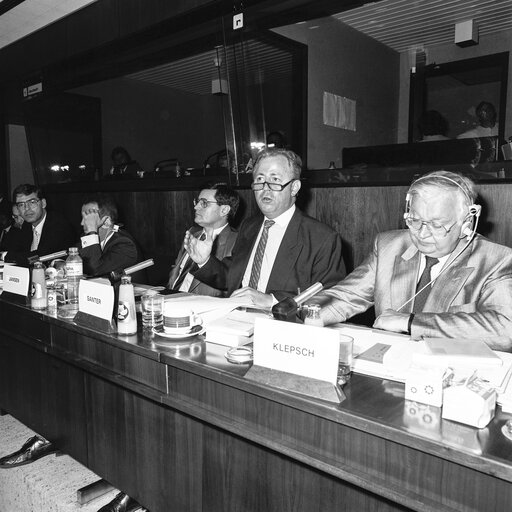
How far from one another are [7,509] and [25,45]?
4.03 m

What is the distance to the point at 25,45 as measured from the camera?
4.43 m

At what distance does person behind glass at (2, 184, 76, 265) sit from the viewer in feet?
12.4

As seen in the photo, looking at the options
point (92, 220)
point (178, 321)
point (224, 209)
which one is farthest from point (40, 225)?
point (178, 321)

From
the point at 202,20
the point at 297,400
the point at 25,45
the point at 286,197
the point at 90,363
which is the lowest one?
the point at 90,363

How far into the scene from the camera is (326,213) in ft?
8.72

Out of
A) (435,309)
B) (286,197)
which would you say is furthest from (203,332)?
(286,197)

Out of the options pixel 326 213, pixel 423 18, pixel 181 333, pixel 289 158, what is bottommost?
pixel 181 333

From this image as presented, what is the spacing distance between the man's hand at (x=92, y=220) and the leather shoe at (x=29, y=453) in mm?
1569

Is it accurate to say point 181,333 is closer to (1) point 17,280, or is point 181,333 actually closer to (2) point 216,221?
(1) point 17,280

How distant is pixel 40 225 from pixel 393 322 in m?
3.30

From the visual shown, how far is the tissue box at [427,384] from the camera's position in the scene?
961 mm

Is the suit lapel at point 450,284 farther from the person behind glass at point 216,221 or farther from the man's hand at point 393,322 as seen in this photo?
the person behind glass at point 216,221

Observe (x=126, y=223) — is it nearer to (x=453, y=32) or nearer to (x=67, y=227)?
(x=67, y=227)

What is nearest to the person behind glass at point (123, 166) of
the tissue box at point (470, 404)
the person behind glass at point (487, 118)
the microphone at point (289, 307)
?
the microphone at point (289, 307)
